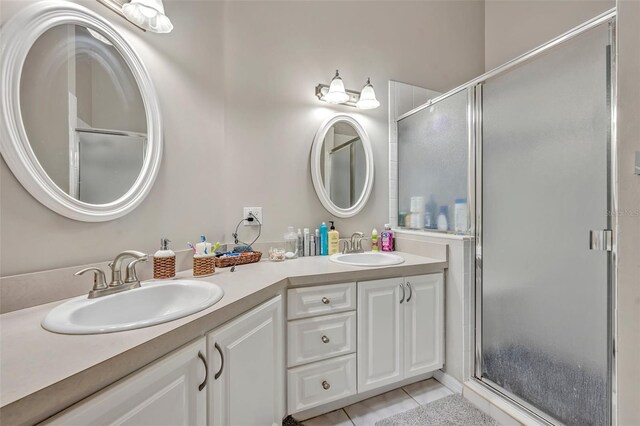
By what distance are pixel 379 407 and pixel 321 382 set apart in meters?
0.43

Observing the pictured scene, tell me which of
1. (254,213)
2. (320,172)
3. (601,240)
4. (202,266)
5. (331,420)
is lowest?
(331,420)

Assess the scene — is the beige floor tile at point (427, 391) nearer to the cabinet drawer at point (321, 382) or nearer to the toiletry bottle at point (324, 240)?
the cabinet drawer at point (321, 382)

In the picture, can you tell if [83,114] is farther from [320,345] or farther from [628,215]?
[628,215]

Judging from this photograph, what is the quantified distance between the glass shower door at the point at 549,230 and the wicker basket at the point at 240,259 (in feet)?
4.35

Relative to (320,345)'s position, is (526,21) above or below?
above

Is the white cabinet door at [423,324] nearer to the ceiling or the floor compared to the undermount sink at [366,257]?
nearer to the floor

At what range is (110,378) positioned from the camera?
1.88 ft

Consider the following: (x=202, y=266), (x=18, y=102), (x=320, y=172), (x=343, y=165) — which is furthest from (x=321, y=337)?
(x=18, y=102)

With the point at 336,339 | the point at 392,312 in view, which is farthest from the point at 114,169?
the point at 392,312

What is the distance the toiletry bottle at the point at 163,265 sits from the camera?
1187mm

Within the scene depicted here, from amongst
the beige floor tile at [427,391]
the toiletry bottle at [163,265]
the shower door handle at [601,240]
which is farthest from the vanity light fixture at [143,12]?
the beige floor tile at [427,391]

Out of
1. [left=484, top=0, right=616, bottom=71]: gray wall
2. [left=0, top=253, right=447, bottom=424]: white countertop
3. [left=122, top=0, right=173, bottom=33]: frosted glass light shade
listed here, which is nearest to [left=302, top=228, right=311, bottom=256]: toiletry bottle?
[left=0, top=253, right=447, bottom=424]: white countertop

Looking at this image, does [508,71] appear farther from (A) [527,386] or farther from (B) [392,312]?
(A) [527,386]

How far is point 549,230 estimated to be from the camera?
119 cm
